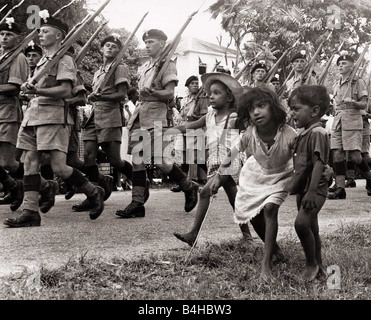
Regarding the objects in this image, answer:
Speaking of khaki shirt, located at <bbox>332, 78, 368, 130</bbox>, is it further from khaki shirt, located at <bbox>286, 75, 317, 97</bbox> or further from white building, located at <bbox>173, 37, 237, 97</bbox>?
white building, located at <bbox>173, 37, 237, 97</bbox>

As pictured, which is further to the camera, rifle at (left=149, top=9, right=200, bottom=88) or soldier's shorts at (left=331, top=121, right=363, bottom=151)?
soldier's shorts at (left=331, top=121, right=363, bottom=151)

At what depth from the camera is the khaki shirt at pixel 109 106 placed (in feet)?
23.0

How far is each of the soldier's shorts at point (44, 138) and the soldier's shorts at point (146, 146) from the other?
875mm

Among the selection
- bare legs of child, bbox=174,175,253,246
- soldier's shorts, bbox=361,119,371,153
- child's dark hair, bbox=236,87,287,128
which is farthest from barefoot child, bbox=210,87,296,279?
soldier's shorts, bbox=361,119,371,153

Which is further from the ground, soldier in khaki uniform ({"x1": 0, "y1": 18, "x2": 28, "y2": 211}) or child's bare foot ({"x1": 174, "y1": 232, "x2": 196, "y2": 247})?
soldier in khaki uniform ({"x1": 0, "y1": 18, "x2": 28, "y2": 211})

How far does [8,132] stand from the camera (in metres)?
6.73

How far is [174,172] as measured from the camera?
695cm

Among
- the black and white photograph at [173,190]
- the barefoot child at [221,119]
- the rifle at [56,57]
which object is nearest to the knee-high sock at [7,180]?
the black and white photograph at [173,190]

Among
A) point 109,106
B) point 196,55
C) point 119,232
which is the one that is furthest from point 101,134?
point 196,55

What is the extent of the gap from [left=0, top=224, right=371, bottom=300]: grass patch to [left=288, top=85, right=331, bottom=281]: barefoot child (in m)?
0.20

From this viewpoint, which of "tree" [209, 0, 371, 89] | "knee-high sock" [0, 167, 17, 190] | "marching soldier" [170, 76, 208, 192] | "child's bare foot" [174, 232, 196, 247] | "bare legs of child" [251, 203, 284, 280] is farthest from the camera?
"tree" [209, 0, 371, 89]

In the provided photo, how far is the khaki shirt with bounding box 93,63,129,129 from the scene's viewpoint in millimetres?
6996
